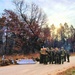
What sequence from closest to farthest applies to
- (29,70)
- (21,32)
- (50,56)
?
(29,70)
(50,56)
(21,32)

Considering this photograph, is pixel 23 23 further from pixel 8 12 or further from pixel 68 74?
pixel 68 74

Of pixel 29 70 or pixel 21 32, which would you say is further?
pixel 21 32

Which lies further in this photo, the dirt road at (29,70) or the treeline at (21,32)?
the treeline at (21,32)

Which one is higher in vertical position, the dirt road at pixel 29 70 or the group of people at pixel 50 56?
the group of people at pixel 50 56

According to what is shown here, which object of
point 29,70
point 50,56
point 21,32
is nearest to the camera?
point 29,70

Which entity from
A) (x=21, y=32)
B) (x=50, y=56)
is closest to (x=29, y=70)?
(x=50, y=56)

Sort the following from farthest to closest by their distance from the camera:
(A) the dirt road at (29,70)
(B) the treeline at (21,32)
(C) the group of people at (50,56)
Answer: (B) the treeline at (21,32), (C) the group of people at (50,56), (A) the dirt road at (29,70)

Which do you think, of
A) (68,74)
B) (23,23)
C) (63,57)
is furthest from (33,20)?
(68,74)

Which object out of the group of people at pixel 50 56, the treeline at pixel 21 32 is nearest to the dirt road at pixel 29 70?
the group of people at pixel 50 56

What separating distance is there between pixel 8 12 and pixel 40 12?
989 cm

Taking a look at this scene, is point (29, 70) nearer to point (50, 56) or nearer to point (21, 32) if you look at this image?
point (50, 56)

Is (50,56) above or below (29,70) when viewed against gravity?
above

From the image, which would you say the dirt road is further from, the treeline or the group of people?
the treeline

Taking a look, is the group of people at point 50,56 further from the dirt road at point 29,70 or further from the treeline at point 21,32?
the treeline at point 21,32
